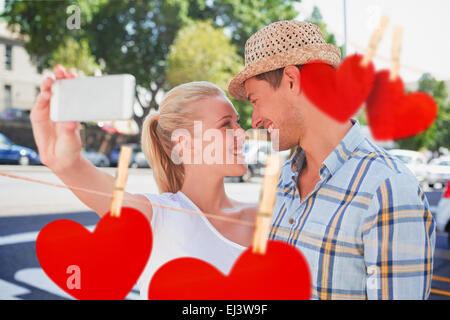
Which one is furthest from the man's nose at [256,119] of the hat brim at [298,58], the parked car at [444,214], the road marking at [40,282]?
the parked car at [444,214]

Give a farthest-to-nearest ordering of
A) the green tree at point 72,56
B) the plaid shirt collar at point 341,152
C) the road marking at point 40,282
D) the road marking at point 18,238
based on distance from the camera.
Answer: the road marking at point 18,238 < the road marking at point 40,282 < the green tree at point 72,56 < the plaid shirt collar at point 341,152

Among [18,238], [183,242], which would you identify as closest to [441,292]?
[183,242]

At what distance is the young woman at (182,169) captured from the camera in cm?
87

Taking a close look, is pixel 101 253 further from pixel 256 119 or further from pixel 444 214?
pixel 444 214

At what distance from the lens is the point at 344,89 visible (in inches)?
25.3

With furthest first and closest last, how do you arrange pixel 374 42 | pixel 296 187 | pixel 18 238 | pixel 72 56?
1. pixel 18 238
2. pixel 72 56
3. pixel 296 187
4. pixel 374 42

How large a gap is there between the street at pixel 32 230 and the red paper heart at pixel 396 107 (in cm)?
65

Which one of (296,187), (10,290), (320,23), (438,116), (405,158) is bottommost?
(10,290)

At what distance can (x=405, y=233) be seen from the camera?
2.57 ft

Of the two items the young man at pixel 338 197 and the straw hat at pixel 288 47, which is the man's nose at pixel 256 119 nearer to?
the young man at pixel 338 197

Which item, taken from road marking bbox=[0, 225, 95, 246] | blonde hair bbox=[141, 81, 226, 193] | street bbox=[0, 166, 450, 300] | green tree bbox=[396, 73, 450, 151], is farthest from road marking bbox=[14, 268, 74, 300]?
green tree bbox=[396, 73, 450, 151]

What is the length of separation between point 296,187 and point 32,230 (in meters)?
4.29

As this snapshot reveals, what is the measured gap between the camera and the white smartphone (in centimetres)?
72

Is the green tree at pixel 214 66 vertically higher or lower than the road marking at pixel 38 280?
higher
